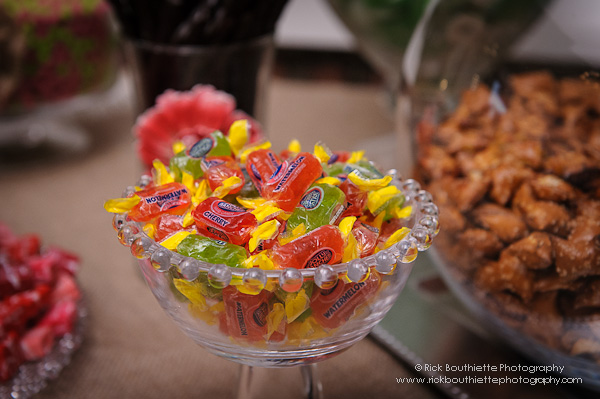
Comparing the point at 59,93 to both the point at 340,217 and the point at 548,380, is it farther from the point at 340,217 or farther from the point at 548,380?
the point at 548,380

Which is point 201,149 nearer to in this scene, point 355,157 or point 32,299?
point 355,157

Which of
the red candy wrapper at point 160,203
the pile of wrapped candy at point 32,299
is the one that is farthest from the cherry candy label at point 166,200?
the pile of wrapped candy at point 32,299

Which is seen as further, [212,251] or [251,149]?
[251,149]

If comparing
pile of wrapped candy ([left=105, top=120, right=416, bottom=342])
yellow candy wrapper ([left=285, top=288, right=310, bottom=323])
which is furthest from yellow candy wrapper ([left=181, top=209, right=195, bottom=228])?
yellow candy wrapper ([left=285, top=288, right=310, bottom=323])

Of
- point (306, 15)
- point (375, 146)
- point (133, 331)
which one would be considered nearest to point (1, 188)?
point (133, 331)

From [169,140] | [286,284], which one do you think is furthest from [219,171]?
[169,140]

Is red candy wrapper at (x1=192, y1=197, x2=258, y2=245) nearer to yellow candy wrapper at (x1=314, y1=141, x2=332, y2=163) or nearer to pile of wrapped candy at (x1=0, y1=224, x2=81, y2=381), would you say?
yellow candy wrapper at (x1=314, y1=141, x2=332, y2=163)

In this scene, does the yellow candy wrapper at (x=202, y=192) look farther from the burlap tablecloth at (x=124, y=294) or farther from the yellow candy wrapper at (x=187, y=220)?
the burlap tablecloth at (x=124, y=294)
